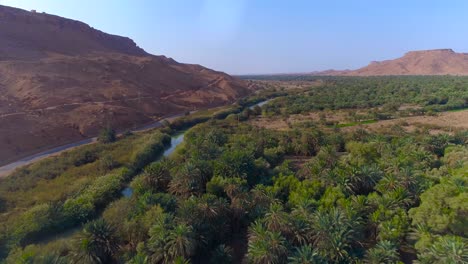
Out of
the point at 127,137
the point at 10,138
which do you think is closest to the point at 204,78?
the point at 127,137

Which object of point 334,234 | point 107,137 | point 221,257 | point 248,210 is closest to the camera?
point 334,234

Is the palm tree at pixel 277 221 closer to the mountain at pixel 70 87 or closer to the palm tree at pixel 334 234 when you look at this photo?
the palm tree at pixel 334 234

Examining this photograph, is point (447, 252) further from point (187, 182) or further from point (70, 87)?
point (70, 87)

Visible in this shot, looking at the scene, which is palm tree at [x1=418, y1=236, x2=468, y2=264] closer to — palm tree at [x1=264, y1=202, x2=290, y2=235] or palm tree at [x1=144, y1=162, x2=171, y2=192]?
palm tree at [x1=264, y1=202, x2=290, y2=235]

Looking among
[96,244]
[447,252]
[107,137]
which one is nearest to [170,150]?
[107,137]

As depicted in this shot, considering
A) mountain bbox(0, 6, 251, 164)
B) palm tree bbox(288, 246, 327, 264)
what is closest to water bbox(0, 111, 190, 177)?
mountain bbox(0, 6, 251, 164)

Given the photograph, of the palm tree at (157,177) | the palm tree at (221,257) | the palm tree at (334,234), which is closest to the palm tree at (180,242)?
the palm tree at (221,257)

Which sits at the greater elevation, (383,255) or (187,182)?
(187,182)
